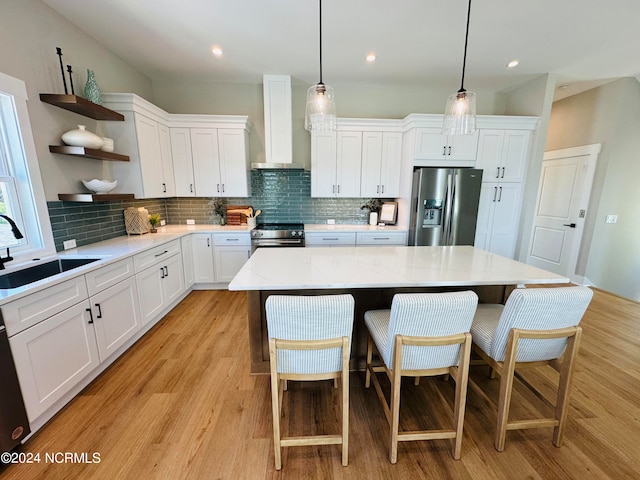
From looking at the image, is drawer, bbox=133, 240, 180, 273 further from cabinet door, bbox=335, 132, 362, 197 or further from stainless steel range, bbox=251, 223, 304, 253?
cabinet door, bbox=335, 132, 362, 197

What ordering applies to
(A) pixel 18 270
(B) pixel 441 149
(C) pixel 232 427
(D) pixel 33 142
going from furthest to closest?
(B) pixel 441 149 < (D) pixel 33 142 < (A) pixel 18 270 < (C) pixel 232 427

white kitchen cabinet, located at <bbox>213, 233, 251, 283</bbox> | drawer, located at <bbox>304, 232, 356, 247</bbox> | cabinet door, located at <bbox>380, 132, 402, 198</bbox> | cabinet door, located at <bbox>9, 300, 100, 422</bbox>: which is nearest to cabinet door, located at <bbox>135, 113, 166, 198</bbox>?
white kitchen cabinet, located at <bbox>213, 233, 251, 283</bbox>

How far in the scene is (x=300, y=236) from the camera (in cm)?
362

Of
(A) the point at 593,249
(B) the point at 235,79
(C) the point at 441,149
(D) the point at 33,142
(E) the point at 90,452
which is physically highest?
(B) the point at 235,79

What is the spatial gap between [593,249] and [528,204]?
1.28 meters

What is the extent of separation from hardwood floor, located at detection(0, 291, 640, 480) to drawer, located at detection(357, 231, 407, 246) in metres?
1.92

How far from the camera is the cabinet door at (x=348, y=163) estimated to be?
3.79 meters

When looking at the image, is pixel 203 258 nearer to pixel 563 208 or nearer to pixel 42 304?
pixel 42 304

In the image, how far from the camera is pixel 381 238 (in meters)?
3.74

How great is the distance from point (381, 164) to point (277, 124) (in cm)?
162

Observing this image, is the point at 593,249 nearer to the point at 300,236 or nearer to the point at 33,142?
the point at 300,236

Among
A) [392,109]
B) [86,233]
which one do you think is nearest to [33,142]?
[86,233]

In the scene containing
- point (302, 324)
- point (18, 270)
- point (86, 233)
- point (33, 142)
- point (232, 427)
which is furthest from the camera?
point (86, 233)

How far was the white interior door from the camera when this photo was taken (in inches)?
155
